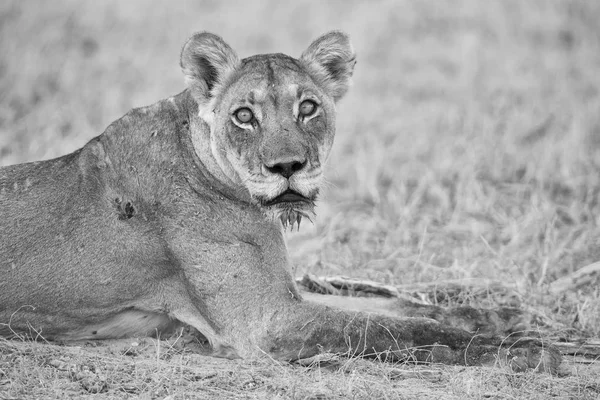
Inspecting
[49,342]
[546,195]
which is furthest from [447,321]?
[546,195]

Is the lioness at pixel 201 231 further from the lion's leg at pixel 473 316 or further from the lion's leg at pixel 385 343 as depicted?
the lion's leg at pixel 473 316

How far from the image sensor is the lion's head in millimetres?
5387

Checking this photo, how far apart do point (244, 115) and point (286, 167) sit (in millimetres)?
551

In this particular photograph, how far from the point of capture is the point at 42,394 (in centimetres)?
474

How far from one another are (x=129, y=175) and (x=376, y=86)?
8.31m

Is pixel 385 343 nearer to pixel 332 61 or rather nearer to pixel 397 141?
pixel 332 61

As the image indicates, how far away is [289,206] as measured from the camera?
5434 mm

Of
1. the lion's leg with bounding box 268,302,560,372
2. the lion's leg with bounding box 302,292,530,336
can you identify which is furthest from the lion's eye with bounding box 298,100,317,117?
the lion's leg with bounding box 302,292,530,336

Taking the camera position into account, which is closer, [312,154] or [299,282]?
[312,154]

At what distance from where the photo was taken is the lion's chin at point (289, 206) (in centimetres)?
541

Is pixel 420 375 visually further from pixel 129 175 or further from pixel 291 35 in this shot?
pixel 291 35

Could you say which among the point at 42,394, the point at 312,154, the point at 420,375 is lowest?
the point at 420,375

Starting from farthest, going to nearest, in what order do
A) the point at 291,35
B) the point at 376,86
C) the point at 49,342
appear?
the point at 291,35, the point at 376,86, the point at 49,342

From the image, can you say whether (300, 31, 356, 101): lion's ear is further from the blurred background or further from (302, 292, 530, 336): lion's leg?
(302, 292, 530, 336): lion's leg
